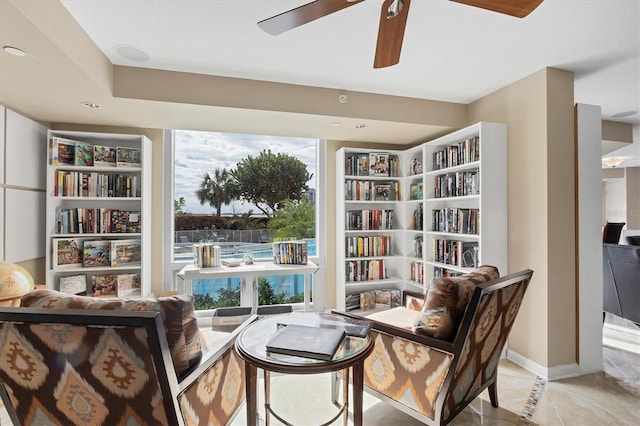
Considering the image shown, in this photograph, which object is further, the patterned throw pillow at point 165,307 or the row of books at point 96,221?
the row of books at point 96,221

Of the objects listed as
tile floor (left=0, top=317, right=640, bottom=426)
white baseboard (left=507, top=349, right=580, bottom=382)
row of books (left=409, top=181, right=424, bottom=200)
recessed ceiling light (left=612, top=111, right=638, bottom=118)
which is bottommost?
tile floor (left=0, top=317, right=640, bottom=426)

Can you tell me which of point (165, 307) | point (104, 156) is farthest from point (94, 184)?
point (165, 307)

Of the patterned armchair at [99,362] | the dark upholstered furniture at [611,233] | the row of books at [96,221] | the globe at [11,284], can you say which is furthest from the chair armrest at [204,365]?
the dark upholstered furniture at [611,233]

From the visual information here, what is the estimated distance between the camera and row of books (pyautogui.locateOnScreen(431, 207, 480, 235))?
3.00m

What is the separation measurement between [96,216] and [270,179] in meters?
1.82

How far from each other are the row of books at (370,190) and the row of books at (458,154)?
67 cm

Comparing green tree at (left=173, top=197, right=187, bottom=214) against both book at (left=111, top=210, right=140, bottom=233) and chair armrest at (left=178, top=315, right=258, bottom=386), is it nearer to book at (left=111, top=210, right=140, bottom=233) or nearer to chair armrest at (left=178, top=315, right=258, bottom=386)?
book at (left=111, top=210, right=140, bottom=233)

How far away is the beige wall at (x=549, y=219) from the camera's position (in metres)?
2.54

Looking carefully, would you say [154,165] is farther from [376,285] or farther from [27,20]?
[376,285]

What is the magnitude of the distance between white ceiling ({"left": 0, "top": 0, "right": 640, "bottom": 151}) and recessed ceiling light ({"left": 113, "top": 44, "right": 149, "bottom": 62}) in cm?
4

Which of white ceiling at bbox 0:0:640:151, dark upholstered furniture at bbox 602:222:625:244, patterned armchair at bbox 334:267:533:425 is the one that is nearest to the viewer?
patterned armchair at bbox 334:267:533:425

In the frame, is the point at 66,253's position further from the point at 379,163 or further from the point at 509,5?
the point at 509,5

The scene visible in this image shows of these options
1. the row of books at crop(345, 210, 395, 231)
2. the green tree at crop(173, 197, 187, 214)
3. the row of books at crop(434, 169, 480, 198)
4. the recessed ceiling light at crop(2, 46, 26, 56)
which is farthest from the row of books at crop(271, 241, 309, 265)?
the recessed ceiling light at crop(2, 46, 26, 56)

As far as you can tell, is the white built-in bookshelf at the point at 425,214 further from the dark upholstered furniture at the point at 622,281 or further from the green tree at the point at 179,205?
the green tree at the point at 179,205
